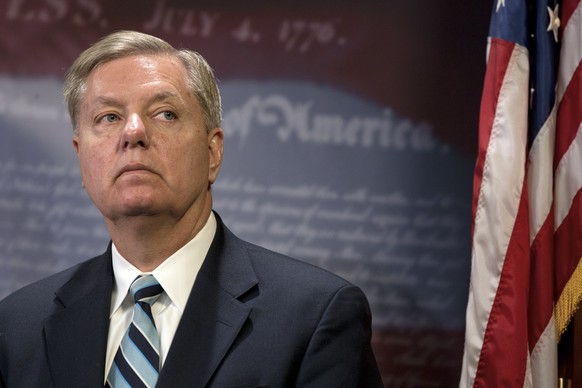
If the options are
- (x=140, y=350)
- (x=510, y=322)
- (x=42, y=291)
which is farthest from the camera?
(x=510, y=322)

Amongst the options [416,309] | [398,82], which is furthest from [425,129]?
[416,309]

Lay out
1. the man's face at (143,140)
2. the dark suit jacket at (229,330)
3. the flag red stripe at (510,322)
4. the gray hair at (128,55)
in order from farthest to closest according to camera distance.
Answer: the flag red stripe at (510,322), the gray hair at (128,55), the man's face at (143,140), the dark suit jacket at (229,330)

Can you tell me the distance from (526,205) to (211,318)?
4.01ft

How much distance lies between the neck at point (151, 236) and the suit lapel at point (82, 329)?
9cm

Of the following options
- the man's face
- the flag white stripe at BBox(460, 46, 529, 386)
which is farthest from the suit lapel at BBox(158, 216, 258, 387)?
the flag white stripe at BBox(460, 46, 529, 386)

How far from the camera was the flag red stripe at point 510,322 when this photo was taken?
8.92 feet

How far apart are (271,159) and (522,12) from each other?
0.98 meters

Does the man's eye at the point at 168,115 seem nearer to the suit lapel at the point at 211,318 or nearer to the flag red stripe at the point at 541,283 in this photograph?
the suit lapel at the point at 211,318

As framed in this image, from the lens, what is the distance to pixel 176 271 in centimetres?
204

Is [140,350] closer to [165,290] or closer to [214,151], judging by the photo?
[165,290]

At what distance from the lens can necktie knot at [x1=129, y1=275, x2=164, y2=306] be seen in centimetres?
200

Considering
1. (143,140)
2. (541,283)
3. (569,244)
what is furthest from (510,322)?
(143,140)

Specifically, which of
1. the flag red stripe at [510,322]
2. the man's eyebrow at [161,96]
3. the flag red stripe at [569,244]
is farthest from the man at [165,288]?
the flag red stripe at [569,244]

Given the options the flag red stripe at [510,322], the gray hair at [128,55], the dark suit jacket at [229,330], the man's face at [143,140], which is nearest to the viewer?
the dark suit jacket at [229,330]
